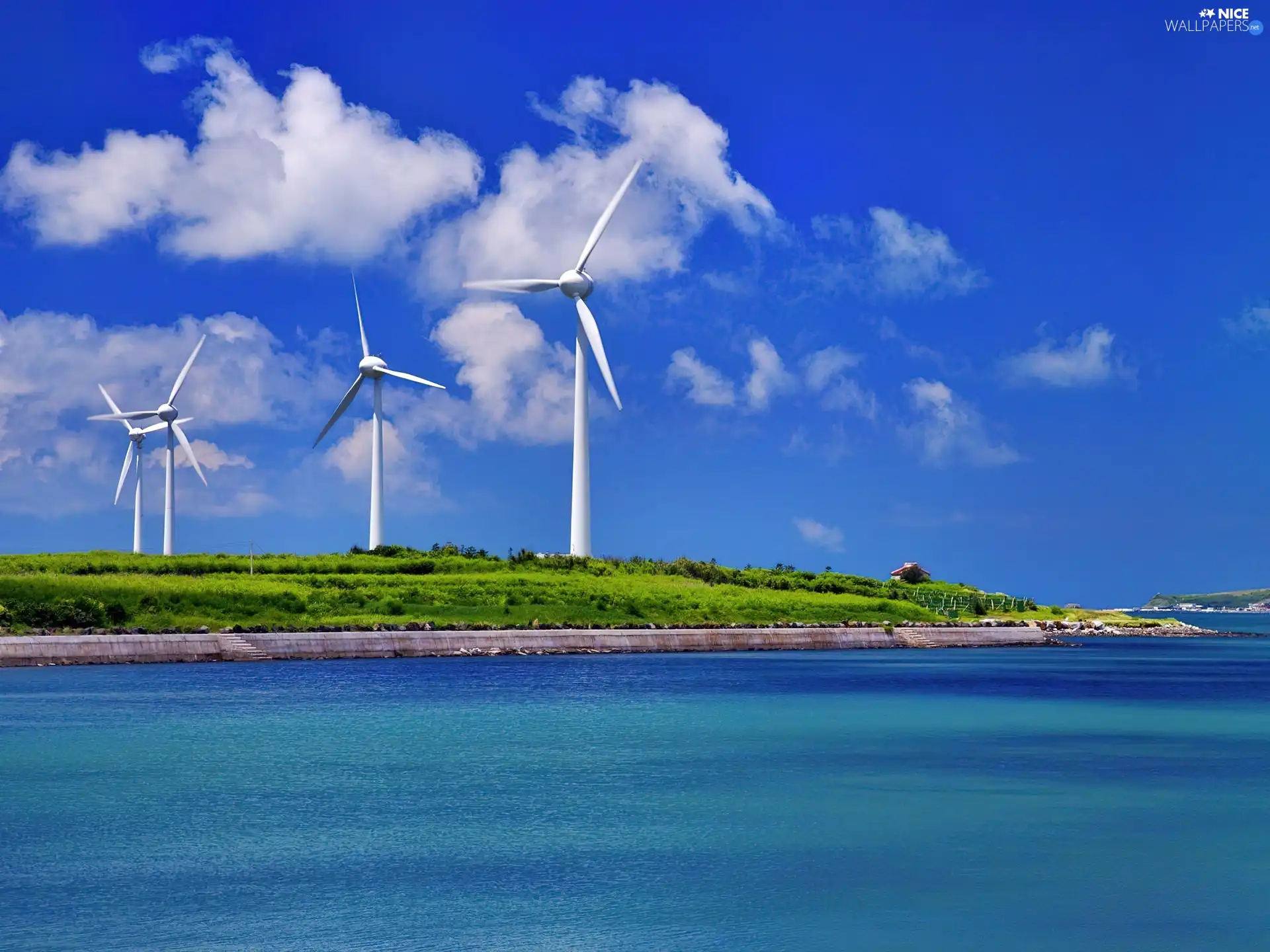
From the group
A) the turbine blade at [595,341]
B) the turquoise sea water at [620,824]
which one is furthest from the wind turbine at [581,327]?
the turquoise sea water at [620,824]

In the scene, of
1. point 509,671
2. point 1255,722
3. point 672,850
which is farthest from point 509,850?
point 509,671

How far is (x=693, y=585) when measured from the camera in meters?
92.4

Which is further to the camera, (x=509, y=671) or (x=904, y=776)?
(x=509, y=671)

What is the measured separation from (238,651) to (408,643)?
304 inches

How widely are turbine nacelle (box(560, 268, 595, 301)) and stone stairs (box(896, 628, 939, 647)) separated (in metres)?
28.4

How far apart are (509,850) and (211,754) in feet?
39.0

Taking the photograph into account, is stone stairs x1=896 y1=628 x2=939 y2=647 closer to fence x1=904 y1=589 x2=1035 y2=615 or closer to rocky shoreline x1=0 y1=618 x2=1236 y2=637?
rocky shoreline x1=0 y1=618 x2=1236 y2=637

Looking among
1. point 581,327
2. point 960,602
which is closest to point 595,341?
point 581,327

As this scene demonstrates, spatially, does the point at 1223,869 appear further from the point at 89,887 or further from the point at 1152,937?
the point at 89,887

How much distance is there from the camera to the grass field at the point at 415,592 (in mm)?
64812

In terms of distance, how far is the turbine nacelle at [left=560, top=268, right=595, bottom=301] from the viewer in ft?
277

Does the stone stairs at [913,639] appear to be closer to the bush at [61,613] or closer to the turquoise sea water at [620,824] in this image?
the turquoise sea water at [620,824]

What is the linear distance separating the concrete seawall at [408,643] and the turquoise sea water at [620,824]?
11834 millimetres

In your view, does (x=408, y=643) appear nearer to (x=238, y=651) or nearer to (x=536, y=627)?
(x=238, y=651)
